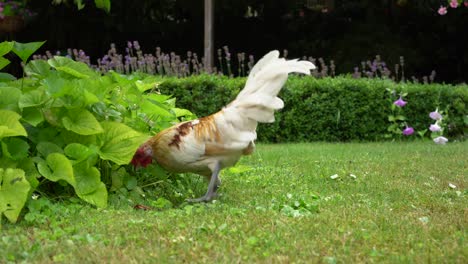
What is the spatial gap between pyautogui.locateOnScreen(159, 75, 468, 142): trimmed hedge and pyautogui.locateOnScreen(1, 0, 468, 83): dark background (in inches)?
188

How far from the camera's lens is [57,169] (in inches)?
150

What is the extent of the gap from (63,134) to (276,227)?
59.3 inches

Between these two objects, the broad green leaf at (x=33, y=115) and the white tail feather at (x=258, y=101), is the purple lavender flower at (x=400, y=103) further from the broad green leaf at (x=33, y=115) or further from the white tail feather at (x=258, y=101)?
the broad green leaf at (x=33, y=115)

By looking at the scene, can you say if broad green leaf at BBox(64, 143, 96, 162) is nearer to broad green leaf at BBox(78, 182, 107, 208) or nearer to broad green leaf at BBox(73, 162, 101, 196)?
broad green leaf at BBox(73, 162, 101, 196)

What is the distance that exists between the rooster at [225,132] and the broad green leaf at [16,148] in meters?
0.64

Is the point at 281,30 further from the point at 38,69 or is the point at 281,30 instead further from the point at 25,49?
the point at 25,49

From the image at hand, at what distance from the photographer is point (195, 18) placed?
15602 millimetres

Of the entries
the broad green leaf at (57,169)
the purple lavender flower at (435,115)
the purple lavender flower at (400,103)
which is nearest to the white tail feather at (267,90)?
the broad green leaf at (57,169)

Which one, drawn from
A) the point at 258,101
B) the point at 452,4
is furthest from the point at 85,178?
the point at 452,4

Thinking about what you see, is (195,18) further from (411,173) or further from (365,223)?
(365,223)

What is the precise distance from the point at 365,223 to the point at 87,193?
1.56 metres

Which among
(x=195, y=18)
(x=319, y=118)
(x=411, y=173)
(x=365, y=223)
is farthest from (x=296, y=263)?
(x=195, y=18)

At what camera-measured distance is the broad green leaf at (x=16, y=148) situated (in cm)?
383

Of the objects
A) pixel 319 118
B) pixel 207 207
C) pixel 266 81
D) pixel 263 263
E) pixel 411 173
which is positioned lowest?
pixel 319 118
